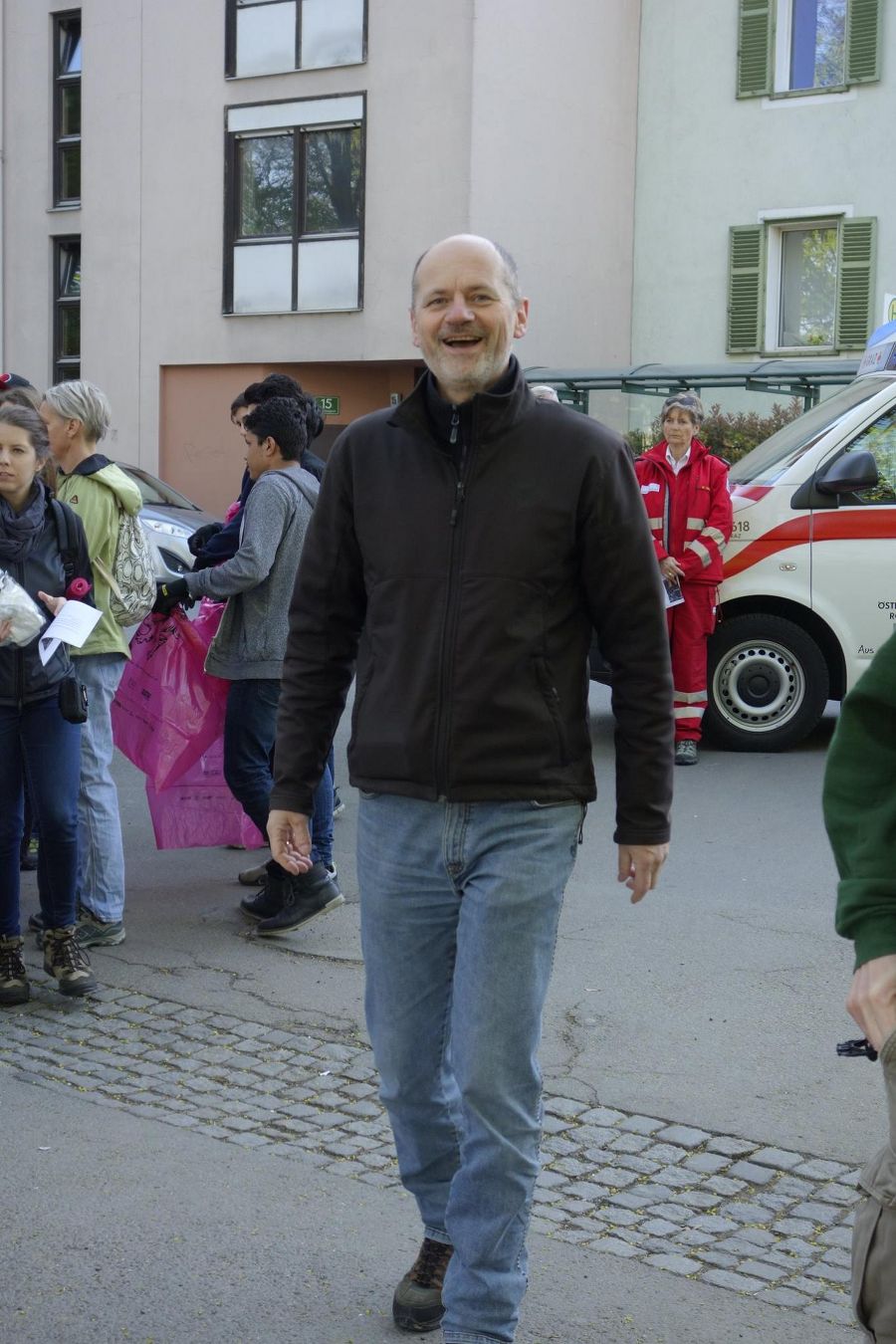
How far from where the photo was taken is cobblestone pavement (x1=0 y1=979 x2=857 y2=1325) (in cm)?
372

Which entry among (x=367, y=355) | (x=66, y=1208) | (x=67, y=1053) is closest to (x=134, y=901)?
(x=67, y=1053)

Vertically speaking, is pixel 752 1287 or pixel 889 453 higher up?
pixel 889 453

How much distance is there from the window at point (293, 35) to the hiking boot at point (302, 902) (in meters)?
19.7

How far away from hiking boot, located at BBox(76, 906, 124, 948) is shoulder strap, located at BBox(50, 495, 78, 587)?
1318 mm

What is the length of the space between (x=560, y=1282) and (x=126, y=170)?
24781 millimetres

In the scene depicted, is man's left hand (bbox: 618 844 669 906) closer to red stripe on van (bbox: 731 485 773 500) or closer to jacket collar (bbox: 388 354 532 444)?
jacket collar (bbox: 388 354 532 444)

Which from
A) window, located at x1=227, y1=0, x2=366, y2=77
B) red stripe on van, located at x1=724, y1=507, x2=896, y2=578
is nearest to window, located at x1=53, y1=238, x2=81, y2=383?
window, located at x1=227, y1=0, x2=366, y2=77

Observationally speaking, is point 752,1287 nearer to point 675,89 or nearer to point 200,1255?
point 200,1255

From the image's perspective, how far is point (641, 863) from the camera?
10.6ft

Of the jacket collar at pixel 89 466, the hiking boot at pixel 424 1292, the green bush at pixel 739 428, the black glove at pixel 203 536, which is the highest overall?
the green bush at pixel 739 428

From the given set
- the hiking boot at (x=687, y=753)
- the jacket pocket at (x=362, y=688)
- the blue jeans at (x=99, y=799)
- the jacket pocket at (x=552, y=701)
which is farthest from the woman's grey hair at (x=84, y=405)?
the hiking boot at (x=687, y=753)

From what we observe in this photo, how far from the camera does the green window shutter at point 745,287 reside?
2412 centimetres

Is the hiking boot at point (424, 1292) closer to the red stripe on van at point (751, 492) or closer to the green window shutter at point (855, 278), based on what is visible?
the red stripe on van at point (751, 492)

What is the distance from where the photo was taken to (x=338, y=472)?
10.8 ft
